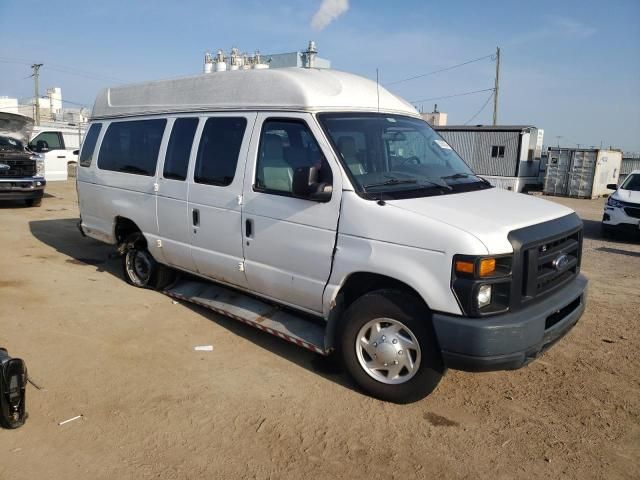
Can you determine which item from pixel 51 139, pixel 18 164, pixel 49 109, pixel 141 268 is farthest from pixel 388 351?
pixel 49 109

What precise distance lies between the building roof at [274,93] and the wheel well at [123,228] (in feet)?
4.48

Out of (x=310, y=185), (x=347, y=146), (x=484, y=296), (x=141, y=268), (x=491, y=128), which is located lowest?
(x=141, y=268)

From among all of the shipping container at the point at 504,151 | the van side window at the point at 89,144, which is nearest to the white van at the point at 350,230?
the van side window at the point at 89,144

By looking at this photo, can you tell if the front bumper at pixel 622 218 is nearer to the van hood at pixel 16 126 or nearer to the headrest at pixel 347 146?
the headrest at pixel 347 146

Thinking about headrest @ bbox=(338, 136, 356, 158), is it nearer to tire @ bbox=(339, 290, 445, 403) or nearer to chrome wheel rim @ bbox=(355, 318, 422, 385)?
tire @ bbox=(339, 290, 445, 403)

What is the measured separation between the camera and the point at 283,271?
438cm

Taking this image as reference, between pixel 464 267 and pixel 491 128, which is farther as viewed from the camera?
pixel 491 128

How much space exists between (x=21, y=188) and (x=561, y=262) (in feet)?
41.9

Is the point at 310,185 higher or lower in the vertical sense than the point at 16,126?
lower

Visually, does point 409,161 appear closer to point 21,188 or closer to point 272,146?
point 272,146

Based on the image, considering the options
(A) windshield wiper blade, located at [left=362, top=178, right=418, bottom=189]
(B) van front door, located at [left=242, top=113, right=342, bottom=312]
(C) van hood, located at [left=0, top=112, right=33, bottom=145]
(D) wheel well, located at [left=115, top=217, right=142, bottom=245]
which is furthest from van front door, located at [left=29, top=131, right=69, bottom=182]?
(A) windshield wiper blade, located at [left=362, top=178, right=418, bottom=189]

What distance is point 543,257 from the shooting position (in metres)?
3.63

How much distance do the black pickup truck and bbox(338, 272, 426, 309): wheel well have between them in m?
11.4

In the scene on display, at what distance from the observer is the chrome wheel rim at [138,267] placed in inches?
248
